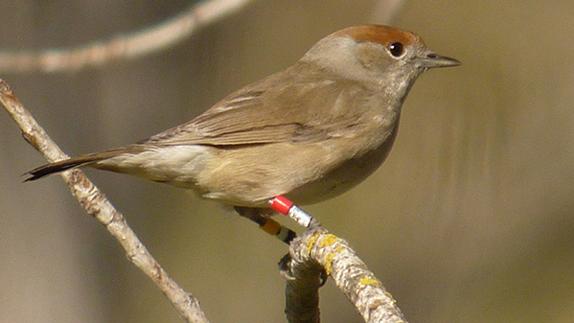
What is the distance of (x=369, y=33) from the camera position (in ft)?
18.2

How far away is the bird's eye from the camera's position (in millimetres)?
5535

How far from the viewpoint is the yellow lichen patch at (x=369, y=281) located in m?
3.01

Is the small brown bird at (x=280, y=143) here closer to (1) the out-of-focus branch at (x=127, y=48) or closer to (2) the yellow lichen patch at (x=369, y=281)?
(1) the out-of-focus branch at (x=127, y=48)

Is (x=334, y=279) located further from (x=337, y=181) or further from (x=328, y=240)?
(x=337, y=181)

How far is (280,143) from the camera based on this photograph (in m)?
4.93

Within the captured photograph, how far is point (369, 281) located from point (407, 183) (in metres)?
4.00

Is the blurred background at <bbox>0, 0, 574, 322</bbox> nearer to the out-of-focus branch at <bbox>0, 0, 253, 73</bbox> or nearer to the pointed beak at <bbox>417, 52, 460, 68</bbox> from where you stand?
the pointed beak at <bbox>417, 52, 460, 68</bbox>

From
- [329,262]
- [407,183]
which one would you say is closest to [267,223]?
[329,262]

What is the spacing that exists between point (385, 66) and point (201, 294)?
4216mm

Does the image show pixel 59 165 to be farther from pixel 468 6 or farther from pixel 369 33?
pixel 468 6

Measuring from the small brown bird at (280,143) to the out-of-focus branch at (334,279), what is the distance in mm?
672

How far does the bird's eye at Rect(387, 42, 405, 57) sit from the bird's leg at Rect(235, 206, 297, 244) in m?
1.16

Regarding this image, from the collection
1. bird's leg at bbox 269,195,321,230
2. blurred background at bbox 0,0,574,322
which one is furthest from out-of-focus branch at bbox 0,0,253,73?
blurred background at bbox 0,0,574,322

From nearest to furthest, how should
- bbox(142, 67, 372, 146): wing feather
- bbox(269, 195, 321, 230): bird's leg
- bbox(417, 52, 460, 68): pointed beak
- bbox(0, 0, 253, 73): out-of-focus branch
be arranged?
bbox(0, 0, 253, 73): out-of-focus branch
bbox(269, 195, 321, 230): bird's leg
bbox(142, 67, 372, 146): wing feather
bbox(417, 52, 460, 68): pointed beak
